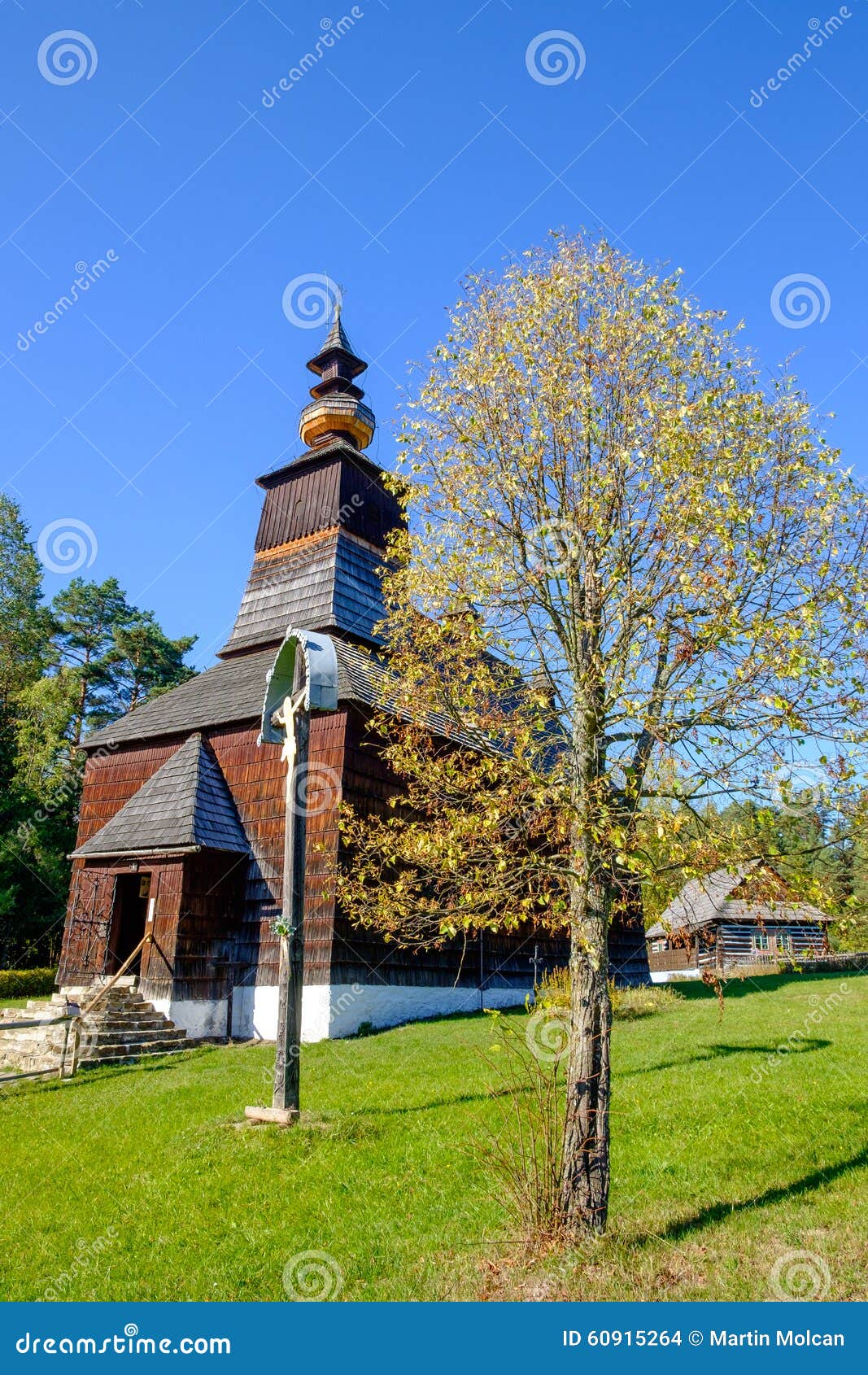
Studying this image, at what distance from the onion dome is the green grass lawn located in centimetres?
1860

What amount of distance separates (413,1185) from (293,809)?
168 inches

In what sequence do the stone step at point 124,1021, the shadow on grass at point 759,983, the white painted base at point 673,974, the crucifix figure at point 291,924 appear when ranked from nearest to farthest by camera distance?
the crucifix figure at point 291,924 < the stone step at point 124,1021 < the shadow on grass at point 759,983 < the white painted base at point 673,974

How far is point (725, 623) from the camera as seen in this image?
17.0 feet

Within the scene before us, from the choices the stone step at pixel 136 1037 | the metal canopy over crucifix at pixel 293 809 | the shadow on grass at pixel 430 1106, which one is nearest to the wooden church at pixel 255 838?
the stone step at pixel 136 1037

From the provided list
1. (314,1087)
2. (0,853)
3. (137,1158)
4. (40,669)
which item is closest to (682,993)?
(314,1087)

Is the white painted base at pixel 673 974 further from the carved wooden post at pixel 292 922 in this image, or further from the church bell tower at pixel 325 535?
the carved wooden post at pixel 292 922

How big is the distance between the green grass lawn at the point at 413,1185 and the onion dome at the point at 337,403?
732 inches

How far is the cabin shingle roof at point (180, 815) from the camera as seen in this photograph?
1703 centimetres

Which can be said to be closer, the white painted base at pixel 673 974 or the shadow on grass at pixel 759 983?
the shadow on grass at pixel 759 983

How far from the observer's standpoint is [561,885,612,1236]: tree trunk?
514 centimetres

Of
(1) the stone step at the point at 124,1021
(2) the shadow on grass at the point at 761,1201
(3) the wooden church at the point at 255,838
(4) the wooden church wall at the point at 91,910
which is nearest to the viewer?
(2) the shadow on grass at the point at 761,1201

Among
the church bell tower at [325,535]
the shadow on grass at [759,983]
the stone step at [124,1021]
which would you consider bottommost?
the shadow on grass at [759,983]

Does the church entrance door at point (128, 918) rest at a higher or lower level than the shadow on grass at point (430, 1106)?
higher

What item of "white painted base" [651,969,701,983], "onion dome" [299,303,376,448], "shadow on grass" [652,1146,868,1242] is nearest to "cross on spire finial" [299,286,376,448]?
"onion dome" [299,303,376,448]
